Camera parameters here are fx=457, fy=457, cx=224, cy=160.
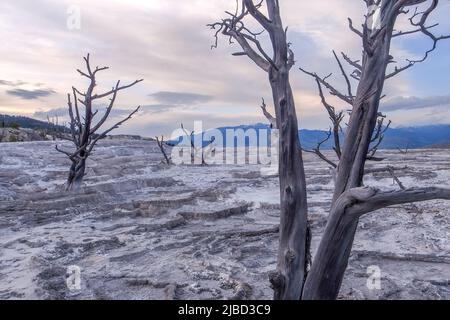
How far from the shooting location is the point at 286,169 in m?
4.53

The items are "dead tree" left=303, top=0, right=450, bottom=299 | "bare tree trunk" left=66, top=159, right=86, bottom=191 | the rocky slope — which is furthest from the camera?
"bare tree trunk" left=66, top=159, right=86, bottom=191

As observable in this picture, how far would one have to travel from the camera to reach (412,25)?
4.75 m

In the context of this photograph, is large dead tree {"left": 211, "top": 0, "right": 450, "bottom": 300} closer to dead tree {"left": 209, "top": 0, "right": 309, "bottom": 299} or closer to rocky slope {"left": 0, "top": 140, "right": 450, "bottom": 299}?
dead tree {"left": 209, "top": 0, "right": 309, "bottom": 299}

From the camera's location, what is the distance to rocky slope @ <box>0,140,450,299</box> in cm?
639

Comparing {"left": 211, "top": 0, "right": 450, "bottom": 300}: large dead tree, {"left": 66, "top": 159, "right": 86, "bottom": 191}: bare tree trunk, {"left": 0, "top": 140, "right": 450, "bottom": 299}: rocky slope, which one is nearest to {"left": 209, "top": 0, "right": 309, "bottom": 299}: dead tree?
{"left": 211, "top": 0, "right": 450, "bottom": 300}: large dead tree

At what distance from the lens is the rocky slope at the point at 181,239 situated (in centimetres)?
639

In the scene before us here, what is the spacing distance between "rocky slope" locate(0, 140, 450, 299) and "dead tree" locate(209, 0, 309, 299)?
71.4 inches

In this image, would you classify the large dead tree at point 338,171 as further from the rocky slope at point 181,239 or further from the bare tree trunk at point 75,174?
the bare tree trunk at point 75,174

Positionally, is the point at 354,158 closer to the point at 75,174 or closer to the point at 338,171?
the point at 338,171

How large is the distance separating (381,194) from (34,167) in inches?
671

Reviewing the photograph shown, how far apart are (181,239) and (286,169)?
192 inches

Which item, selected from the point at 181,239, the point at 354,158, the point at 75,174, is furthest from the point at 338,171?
the point at 75,174
